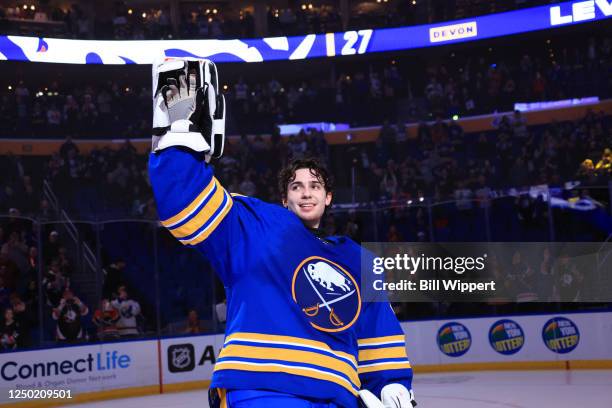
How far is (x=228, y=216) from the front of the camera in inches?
102

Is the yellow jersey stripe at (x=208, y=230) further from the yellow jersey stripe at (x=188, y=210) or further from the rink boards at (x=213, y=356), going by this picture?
the rink boards at (x=213, y=356)

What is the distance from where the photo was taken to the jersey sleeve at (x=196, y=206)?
240 centimetres

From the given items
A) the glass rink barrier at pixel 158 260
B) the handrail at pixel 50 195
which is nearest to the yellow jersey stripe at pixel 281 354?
the glass rink barrier at pixel 158 260

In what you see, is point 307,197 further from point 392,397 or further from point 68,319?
point 68,319

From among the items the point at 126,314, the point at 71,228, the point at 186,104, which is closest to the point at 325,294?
the point at 186,104

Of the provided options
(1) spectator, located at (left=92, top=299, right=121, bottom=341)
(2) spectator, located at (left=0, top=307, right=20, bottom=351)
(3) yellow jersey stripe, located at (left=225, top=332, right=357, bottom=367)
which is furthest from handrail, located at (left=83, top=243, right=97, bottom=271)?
(3) yellow jersey stripe, located at (left=225, top=332, right=357, bottom=367)

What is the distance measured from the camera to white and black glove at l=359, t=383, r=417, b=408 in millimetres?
2744

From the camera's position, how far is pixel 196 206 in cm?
246

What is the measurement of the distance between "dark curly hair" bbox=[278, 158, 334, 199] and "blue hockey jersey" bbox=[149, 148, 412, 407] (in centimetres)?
19

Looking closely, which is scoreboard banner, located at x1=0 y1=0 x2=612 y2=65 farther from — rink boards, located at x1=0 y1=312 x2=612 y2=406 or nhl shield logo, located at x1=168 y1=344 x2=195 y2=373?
rink boards, located at x1=0 y1=312 x2=612 y2=406

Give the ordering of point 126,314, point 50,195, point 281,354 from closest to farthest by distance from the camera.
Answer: point 281,354 → point 126,314 → point 50,195

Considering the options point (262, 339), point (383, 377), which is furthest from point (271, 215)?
point (383, 377)

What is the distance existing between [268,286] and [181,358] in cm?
923

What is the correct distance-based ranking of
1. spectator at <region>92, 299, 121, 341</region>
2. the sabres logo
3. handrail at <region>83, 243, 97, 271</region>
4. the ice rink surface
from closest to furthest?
the sabres logo, the ice rink surface, spectator at <region>92, 299, 121, 341</region>, handrail at <region>83, 243, 97, 271</region>
